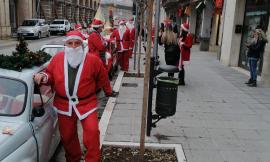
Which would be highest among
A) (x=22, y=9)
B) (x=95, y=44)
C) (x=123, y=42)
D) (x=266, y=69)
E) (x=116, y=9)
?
(x=22, y=9)

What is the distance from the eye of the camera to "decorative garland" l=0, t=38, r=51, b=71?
388cm

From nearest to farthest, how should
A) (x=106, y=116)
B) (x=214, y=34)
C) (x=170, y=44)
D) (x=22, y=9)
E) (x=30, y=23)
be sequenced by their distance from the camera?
1. (x=106, y=116)
2. (x=170, y=44)
3. (x=214, y=34)
4. (x=30, y=23)
5. (x=22, y=9)

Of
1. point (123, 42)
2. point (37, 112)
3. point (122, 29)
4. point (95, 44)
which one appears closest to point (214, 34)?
point (122, 29)

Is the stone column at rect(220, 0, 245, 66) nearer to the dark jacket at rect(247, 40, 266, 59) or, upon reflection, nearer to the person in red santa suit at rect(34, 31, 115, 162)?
the dark jacket at rect(247, 40, 266, 59)

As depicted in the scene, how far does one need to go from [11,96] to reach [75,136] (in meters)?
0.98

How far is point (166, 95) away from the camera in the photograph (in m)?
4.83

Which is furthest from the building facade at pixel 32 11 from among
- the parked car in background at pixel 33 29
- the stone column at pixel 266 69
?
the stone column at pixel 266 69

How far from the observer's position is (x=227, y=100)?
827 centimetres

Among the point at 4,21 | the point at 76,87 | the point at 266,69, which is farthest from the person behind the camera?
the point at 4,21

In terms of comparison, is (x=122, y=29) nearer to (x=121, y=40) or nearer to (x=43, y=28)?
(x=121, y=40)

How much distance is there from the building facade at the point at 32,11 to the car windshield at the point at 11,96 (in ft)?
87.8

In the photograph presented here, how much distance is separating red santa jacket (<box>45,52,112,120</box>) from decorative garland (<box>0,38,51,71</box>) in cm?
31

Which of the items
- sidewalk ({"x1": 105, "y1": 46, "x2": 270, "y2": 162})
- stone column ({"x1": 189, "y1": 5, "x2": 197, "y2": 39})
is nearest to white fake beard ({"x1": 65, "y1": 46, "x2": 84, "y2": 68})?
sidewalk ({"x1": 105, "y1": 46, "x2": 270, "y2": 162})

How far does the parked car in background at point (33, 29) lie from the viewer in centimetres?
2881
